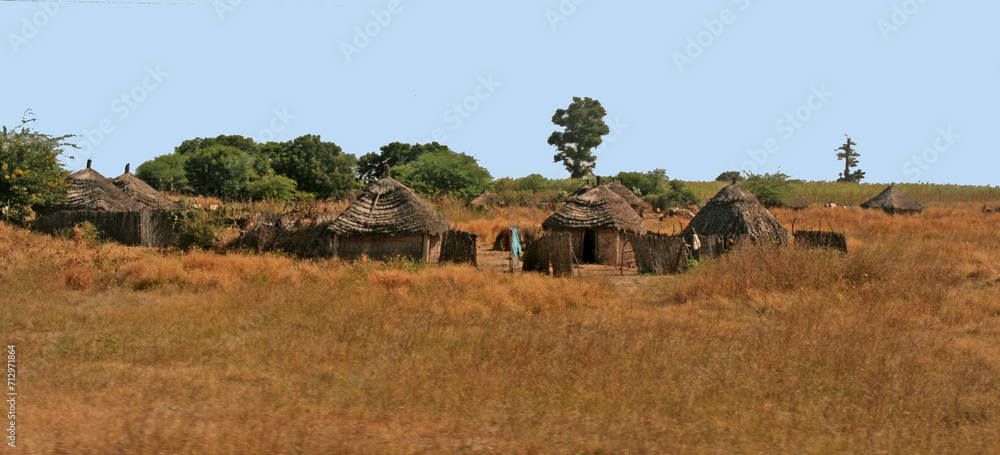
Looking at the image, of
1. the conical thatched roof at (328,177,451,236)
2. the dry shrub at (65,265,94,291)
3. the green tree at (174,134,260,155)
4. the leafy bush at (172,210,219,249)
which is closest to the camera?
the dry shrub at (65,265,94,291)

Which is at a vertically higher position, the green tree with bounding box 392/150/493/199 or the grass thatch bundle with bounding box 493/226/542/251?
the green tree with bounding box 392/150/493/199

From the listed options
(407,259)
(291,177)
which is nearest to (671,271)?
(407,259)

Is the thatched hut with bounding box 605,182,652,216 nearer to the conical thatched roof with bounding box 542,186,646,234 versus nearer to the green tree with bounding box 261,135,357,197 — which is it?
the conical thatched roof with bounding box 542,186,646,234

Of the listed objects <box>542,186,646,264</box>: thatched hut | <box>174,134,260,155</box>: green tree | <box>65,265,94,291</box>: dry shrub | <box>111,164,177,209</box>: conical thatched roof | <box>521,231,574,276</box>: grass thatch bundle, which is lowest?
<box>65,265,94,291</box>: dry shrub

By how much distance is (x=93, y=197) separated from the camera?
22.8m

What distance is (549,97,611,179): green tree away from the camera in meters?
60.5

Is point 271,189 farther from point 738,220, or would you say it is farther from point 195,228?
point 738,220

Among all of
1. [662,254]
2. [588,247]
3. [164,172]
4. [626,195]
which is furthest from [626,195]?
[164,172]

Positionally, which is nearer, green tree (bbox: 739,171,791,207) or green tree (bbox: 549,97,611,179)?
green tree (bbox: 739,171,791,207)

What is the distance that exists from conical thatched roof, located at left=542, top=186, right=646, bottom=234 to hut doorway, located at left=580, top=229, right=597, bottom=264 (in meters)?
0.52

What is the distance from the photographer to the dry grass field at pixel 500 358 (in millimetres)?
4984

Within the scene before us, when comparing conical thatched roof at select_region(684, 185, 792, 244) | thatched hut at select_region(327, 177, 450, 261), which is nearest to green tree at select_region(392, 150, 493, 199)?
conical thatched roof at select_region(684, 185, 792, 244)

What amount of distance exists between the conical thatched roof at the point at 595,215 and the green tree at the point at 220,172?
20.9 m

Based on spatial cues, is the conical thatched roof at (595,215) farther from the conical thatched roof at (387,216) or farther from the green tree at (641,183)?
the green tree at (641,183)
